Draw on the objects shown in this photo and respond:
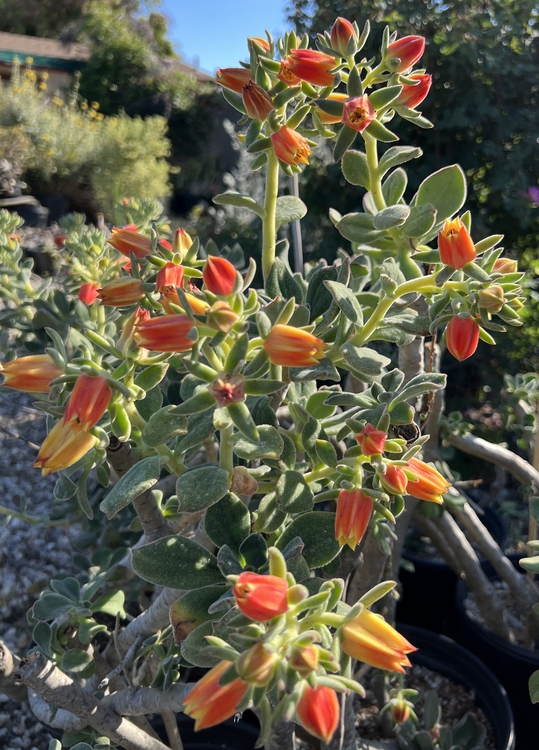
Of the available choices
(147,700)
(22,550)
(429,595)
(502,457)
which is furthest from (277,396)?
(22,550)

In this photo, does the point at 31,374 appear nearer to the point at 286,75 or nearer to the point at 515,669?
the point at 286,75

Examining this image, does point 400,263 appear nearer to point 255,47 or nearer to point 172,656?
point 255,47

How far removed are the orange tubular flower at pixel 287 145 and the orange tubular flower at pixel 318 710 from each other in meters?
0.48

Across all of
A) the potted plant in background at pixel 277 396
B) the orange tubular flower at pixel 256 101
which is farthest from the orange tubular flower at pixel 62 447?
the orange tubular flower at pixel 256 101

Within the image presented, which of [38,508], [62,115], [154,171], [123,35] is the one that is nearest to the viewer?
[38,508]

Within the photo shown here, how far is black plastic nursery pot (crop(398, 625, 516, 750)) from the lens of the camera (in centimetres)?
139

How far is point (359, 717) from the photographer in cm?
147

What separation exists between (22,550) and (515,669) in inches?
61.3

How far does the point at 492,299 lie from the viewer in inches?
22.0

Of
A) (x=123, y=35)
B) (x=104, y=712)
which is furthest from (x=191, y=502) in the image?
(x=123, y=35)

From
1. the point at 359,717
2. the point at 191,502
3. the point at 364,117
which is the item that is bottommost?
the point at 359,717

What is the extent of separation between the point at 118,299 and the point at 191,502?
0.75 feet

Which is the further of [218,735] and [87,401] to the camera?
[218,735]

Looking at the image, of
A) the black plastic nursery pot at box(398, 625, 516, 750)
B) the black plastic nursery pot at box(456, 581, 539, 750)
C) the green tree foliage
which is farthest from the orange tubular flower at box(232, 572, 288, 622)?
the green tree foliage
